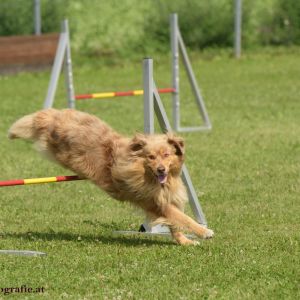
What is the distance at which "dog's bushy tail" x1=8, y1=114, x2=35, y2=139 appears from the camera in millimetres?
8157

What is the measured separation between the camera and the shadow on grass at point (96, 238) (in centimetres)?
755

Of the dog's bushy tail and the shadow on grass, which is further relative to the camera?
the dog's bushy tail

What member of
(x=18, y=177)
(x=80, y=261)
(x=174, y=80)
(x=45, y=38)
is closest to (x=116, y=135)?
(x=80, y=261)

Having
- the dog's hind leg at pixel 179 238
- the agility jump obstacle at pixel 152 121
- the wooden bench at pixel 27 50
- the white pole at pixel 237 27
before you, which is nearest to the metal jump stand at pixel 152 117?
the agility jump obstacle at pixel 152 121

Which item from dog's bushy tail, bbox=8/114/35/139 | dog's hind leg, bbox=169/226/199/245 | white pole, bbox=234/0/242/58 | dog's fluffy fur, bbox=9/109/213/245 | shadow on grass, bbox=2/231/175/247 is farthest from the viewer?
white pole, bbox=234/0/242/58

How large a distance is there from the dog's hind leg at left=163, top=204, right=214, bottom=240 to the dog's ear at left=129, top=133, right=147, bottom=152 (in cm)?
51

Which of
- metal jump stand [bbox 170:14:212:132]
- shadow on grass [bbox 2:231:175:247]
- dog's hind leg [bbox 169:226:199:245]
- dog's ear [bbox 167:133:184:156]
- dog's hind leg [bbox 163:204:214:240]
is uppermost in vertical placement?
dog's ear [bbox 167:133:184:156]

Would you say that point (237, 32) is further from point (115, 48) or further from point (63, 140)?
point (63, 140)

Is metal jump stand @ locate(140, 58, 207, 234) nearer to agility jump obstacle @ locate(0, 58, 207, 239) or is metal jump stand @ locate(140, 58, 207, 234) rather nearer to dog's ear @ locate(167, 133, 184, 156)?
agility jump obstacle @ locate(0, 58, 207, 239)

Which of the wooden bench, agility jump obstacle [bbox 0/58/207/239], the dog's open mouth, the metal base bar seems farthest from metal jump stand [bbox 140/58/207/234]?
the wooden bench

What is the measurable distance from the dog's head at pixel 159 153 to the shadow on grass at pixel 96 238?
61 cm

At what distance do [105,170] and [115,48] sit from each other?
1657 centimetres

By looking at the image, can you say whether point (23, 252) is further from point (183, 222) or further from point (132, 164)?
point (183, 222)

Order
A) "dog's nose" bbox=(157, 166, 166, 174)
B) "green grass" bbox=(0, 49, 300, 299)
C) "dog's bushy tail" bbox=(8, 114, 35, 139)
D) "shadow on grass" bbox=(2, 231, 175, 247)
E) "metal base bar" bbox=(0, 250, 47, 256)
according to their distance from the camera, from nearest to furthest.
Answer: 1. "green grass" bbox=(0, 49, 300, 299)
2. "metal base bar" bbox=(0, 250, 47, 256)
3. "dog's nose" bbox=(157, 166, 166, 174)
4. "shadow on grass" bbox=(2, 231, 175, 247)
5. "dog's bushy tail" bbox=(8, 114, 35, 139)
